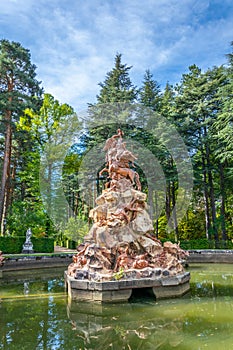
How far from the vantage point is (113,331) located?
604 cm

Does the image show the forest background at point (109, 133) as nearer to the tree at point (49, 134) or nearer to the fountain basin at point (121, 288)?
the tree at point (49, 134)

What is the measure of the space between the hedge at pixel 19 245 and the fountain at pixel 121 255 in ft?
33.9

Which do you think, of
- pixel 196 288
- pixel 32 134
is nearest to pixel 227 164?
pixel 32 134

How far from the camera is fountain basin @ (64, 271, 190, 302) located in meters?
8.34

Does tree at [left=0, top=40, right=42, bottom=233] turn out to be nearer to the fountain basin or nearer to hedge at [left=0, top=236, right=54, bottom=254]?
hedge at [left=0, top=236, right=54, bottom=254]

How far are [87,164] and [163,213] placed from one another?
10638 mm

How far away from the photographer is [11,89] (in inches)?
927

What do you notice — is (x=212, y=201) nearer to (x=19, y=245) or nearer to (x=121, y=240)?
(x=19, y=245)

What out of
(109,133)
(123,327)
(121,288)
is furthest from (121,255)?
(109,133)

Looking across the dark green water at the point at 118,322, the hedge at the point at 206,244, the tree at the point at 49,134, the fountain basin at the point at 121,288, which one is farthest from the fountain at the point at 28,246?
the fountain basin at the point at 121,288

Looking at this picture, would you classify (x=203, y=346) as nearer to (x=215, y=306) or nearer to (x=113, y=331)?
(x=113, y=331)

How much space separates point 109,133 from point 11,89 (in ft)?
27.7

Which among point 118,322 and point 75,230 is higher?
point 75,230

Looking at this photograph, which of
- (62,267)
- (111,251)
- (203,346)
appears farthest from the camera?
(62,267)
